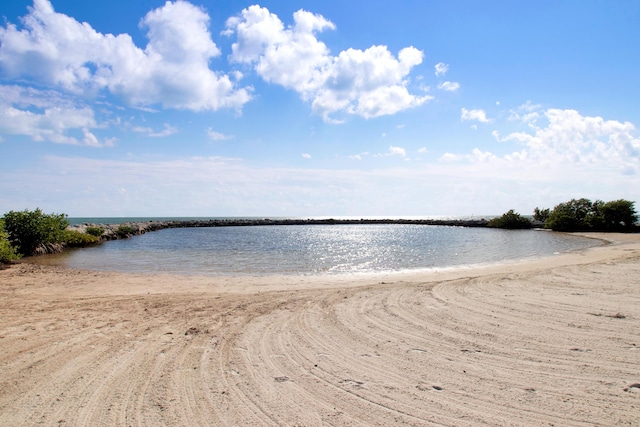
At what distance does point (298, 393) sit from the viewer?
188 inches

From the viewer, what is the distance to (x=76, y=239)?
108 ft

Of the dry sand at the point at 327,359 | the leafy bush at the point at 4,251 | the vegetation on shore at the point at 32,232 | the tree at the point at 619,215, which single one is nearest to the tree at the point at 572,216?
the tree at the point at 619,215

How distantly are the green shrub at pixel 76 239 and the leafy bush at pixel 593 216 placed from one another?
206ft

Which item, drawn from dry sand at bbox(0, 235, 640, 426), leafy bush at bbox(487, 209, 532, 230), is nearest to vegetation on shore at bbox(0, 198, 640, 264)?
leafy bush at bbox(487, 209, 532, 230)

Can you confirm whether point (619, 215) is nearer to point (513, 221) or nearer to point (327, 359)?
point (513, 221)

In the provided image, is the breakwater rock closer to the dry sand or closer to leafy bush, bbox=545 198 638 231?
leafy bush, bbox=545 198 638 231

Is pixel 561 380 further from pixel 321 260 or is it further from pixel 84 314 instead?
pixel 321 260

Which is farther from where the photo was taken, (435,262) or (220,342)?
(435,262)

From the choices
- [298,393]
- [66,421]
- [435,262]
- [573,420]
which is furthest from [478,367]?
[435,262]

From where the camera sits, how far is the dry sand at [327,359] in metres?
4.30

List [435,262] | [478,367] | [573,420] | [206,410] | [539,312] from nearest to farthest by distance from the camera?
[573,420]
[206,410]
[478,367]
[539,312]
[435,262]

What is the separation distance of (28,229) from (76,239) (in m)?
10.1

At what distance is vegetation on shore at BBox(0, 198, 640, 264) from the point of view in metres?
23.0

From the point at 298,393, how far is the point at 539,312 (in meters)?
6.38
